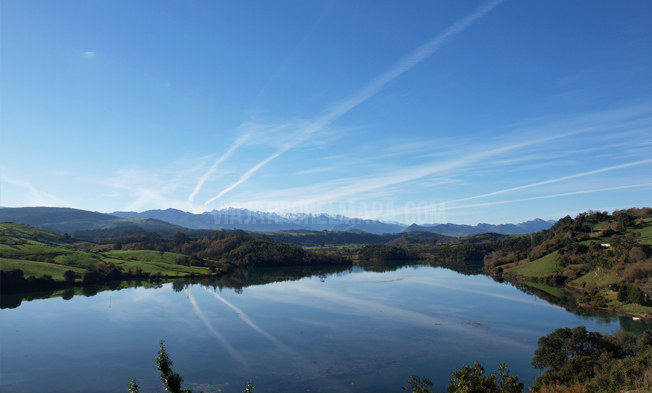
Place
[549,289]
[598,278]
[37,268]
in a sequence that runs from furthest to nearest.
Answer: [37,268] → [549,289] → [598,278]

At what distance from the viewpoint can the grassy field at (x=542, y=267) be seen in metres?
78.9

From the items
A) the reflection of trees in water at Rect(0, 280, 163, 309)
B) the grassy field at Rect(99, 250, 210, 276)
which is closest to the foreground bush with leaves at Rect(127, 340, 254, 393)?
the reflection of trees in water at Rect(0, 280, 163, 309)

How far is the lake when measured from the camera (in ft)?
89.9

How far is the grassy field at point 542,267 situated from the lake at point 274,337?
15.9 m

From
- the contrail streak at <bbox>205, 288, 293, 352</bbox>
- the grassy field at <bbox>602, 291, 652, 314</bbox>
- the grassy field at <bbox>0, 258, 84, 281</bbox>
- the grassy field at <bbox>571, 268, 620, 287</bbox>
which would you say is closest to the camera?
the contrail streak at <bbox>205, 288, 293, 352</bbox>

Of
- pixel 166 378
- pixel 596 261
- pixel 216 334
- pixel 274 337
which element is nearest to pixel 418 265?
pixel 596 261

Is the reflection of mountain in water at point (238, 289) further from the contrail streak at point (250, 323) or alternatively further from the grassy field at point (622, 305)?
the contrail streak at point (250, 323)

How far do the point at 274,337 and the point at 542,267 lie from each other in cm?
7154

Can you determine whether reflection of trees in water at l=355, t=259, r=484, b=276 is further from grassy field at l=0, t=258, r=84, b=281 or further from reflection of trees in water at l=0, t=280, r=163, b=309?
grassy field at l=0, t=258, r=84, b=281

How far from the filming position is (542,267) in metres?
82.8

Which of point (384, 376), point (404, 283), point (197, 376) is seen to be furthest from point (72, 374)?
point (404, 283)

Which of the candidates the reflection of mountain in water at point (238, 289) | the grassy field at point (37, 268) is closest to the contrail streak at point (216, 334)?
the reflection of mountain in water at point (238, 289)

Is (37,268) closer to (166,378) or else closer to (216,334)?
(216,334)

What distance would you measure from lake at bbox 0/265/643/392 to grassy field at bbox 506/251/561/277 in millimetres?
15865
